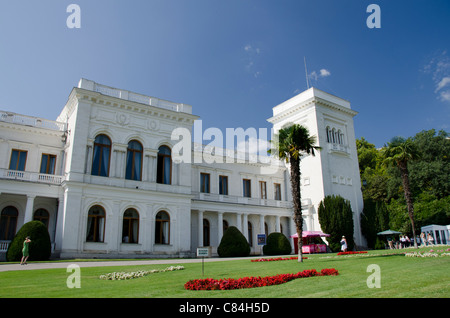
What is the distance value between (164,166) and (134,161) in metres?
2.68

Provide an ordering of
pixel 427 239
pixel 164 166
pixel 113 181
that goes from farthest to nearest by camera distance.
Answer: pixel 427 239, pixel 164 166, pixel 113 181

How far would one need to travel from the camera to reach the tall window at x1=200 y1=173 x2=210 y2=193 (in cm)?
3480

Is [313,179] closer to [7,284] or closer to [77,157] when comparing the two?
[77,157]

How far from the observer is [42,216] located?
26500 mm

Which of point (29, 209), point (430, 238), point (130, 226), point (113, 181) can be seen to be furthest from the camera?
point (430, 238)

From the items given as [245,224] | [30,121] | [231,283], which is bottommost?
[231,283]

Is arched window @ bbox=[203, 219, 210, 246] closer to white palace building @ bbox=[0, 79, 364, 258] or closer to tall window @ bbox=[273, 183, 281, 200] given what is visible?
white palace building @ bbox=[0, 79, 364, 258]

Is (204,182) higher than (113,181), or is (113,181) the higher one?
(204,182)

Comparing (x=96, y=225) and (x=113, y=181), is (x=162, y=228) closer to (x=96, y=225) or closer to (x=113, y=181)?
(x=96, y=225)

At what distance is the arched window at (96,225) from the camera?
24688 mm

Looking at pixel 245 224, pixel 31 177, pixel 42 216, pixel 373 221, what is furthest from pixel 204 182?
pixel 373 221
